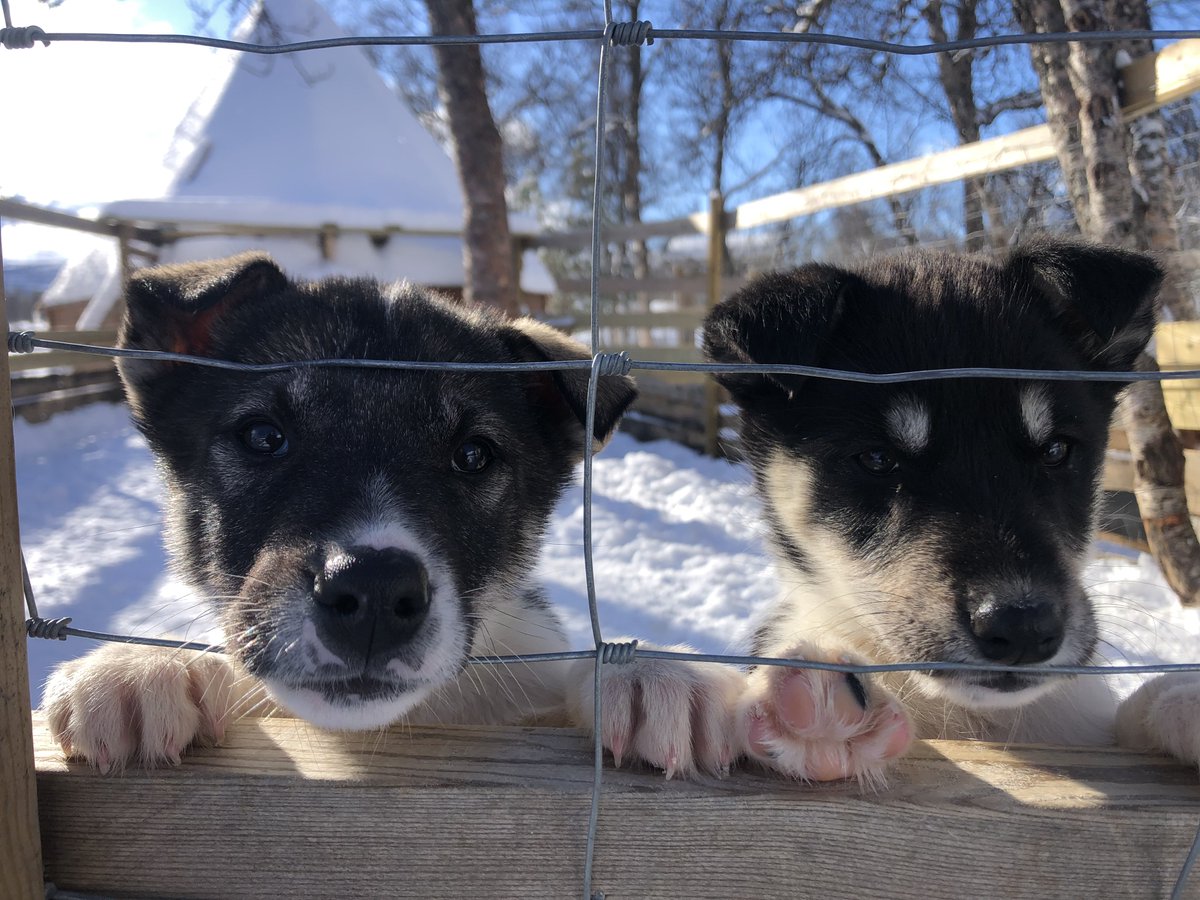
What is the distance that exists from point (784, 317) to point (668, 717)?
1190mm

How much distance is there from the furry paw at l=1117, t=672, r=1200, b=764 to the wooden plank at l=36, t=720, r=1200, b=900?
0.17 meters

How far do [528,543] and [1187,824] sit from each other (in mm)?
1722

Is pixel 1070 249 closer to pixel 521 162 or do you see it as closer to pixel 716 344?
pixel 716 344

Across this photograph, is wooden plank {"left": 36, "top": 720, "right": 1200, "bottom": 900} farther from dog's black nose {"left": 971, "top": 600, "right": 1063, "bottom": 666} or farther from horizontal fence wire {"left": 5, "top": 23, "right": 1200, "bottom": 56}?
horizontal fence wire {"left": 5, "top": 23, "right": 1200, "bottom": 56}

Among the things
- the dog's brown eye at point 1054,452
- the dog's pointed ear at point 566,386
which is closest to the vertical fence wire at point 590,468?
the dog's pointed ear at point 566,386

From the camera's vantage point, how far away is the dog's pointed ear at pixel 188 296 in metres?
2.26

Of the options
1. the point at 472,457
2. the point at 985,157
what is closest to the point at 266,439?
the point at 472,457

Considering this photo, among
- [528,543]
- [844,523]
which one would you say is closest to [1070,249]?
[844,523]

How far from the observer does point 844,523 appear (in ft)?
8.20

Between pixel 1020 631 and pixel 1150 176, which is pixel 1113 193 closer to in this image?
pixel 1150 176

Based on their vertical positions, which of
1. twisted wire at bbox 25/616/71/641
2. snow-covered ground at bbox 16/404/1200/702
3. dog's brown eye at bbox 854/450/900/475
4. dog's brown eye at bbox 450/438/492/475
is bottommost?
snow-covered ground at bbox 16/404/1200/702

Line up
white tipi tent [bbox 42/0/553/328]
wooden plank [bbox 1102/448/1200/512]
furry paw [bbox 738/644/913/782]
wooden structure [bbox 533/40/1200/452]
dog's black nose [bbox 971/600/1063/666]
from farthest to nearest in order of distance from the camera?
white tipi tent [bbox 42/0/553/328] < wooden plank [bbox 1102/448/1200/512] < wooden structure [bbox 533/40/1200/452] < dog's black nose [bbox 971/600/1063/666] < furry paw [bbox 738/644/913/782]

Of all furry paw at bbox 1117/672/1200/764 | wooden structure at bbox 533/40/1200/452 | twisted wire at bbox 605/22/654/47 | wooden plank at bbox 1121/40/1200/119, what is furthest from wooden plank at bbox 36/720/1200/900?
wooden plank at bbox 1121/40/1200/119

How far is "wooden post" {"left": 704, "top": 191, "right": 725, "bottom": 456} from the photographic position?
1012 centimetres
